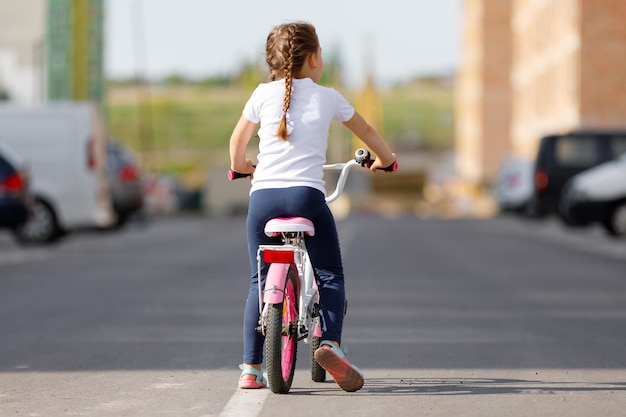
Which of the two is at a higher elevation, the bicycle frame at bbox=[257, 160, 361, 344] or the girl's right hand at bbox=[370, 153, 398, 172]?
the girl's right hand at bbox=[370, 153, 398, 172]

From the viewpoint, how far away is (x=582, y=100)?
57.4 meters

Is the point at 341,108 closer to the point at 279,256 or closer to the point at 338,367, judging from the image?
the point at 279,256

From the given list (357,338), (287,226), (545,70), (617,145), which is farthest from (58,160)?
(545,70)

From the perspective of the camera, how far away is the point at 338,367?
714 cm

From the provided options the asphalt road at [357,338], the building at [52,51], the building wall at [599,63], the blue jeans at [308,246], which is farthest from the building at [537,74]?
the blue jeans at [308,246]

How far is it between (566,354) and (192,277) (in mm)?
8630

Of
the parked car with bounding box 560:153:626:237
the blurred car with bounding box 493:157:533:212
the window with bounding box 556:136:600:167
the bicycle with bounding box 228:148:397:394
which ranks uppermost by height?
the bicycle with bounding box 228:148:397:394

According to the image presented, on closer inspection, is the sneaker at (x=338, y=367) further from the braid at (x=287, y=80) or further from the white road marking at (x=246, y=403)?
the braid at (x=287, y=80)

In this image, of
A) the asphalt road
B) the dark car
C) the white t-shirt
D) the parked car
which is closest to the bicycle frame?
the white t-shirt

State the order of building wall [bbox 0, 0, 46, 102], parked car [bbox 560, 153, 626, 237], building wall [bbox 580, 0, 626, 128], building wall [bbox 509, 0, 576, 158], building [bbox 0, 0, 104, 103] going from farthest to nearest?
building wall [bbox 509, 0, 576, 158], building wall [bbox 580, 0, 626, 128], building wall [bbox 0, 0, 46, 102], building [bbox 0, 0, 104, 103], parked car [bbox 560, 153, 626, 237]

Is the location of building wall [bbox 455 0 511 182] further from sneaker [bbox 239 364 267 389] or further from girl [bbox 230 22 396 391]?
girl [bbox 230 22 396 391]

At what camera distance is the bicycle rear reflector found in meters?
7.09

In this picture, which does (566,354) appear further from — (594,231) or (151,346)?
(594,231)

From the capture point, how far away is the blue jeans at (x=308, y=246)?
23.2ft
